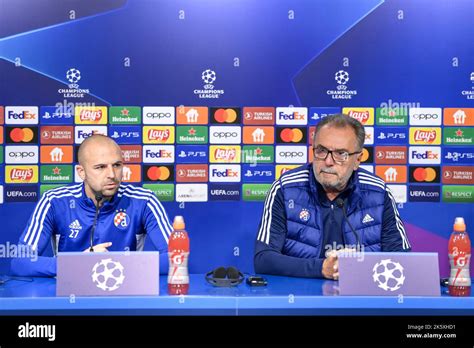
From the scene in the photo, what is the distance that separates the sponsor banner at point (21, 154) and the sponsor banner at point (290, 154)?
1.46 meters

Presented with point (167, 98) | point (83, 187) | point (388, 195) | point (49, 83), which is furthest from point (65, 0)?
point (388, 195)

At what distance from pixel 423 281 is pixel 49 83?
2.68 metres

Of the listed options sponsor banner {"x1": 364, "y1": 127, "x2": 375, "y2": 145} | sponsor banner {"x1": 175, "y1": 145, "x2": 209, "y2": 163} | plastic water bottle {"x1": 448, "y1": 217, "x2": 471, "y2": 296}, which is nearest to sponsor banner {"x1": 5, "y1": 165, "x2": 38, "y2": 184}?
sponsor banner {"x1": 175, "y1": 145, "x2": 209, "y2": 163}

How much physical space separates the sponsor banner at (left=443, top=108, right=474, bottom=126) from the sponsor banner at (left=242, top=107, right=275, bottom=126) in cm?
106

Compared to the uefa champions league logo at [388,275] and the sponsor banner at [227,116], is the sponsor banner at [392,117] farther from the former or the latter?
the uefa champions league logo at [388,275]

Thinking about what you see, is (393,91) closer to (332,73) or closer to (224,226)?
(332,73)

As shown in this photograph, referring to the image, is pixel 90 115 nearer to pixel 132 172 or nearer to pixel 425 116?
pixel 132 172

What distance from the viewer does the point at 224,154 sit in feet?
13.1

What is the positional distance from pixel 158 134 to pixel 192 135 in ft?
0.68

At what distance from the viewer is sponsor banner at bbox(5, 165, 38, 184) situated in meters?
3.92

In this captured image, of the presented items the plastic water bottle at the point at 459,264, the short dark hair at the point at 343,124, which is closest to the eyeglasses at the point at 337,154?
the short dark hair at the point at 343,124
